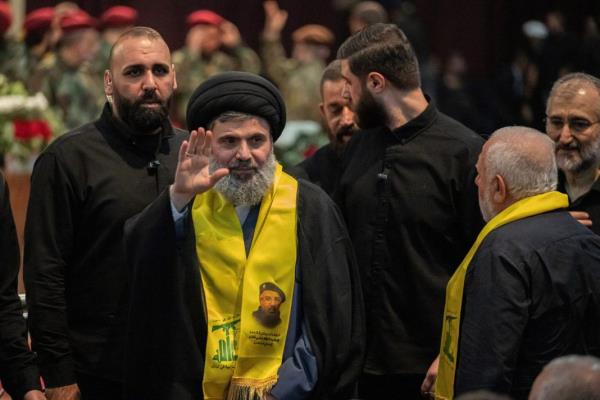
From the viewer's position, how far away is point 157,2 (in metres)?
20.7

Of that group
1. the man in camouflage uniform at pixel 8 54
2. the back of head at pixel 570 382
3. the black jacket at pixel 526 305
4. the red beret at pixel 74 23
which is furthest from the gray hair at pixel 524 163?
the red beret at pixel 74 23

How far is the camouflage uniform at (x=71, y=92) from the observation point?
1443 cm

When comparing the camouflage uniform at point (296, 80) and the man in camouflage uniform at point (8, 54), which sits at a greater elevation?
the man in camouflage uniform at point (8, 54)

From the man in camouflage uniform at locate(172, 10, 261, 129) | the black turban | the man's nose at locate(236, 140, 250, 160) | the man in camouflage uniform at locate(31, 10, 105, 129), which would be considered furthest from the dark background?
the man's nose at locate(236, 140, 250, 160)

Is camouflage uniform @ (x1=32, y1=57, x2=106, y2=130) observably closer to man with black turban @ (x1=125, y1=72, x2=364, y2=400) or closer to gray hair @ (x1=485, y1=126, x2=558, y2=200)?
man with black turban @ (x1=125, y1=72, x2=364, y2=400)

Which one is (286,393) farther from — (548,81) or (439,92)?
(439,92)

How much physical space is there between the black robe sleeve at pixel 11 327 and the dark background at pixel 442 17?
1351 centimetres

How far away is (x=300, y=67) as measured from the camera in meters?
16.9

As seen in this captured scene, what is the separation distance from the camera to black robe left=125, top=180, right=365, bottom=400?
18.7ft

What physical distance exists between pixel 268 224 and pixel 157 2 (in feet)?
50.2

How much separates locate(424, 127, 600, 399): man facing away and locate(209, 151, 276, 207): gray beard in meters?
0.87

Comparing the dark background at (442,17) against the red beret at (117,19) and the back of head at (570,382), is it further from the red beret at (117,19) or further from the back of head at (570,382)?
the back of head at (570,382)

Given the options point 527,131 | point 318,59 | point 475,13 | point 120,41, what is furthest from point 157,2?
point 527,131

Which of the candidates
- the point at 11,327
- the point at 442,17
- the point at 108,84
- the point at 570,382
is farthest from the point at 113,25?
the point at 570,382
